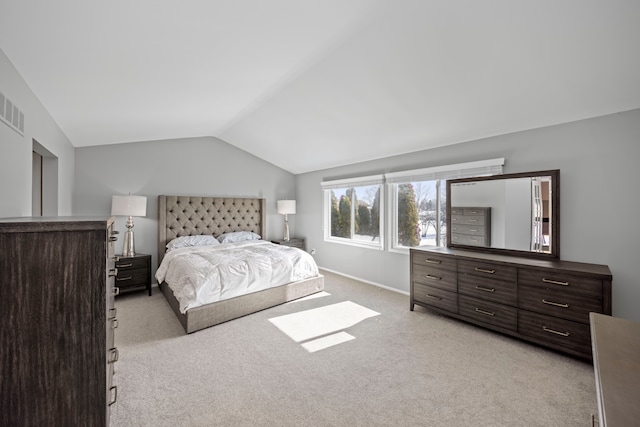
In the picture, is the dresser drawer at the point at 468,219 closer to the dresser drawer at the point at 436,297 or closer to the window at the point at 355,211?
the dresser drawer at the point at 436,297

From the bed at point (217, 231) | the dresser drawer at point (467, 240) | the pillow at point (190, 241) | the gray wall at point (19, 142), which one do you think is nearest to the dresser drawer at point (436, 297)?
the dresser drawer at point (467, 240)

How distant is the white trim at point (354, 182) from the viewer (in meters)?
4.45

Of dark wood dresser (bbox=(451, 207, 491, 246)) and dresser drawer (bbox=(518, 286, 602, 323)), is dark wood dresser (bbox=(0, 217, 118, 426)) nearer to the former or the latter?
dresser drawer (bbox=(518, 286, 602, 323))

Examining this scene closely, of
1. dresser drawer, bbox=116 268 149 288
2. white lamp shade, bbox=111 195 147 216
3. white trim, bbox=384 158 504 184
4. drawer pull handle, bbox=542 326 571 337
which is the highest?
white trim, bbox=384 158 504 184

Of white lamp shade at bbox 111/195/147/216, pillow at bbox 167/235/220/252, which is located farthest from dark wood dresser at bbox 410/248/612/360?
white lamp shade at bbox 111/195/147/216

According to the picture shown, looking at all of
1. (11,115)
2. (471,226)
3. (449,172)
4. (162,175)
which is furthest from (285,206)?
(11,115)

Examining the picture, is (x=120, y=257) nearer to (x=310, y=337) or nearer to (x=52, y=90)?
(x=52, y=90)

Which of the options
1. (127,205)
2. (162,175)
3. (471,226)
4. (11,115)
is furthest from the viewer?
(162,175)

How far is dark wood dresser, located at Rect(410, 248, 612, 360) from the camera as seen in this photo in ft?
7.31

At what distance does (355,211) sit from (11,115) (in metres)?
4.33

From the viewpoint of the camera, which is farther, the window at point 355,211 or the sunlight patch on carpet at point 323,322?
the window at point 355,211

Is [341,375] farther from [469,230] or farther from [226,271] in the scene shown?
[469,230]

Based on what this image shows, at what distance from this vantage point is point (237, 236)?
5008mm

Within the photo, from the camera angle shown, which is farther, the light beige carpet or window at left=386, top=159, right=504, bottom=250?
window at left=386, top=159, right=504, bottom=250
